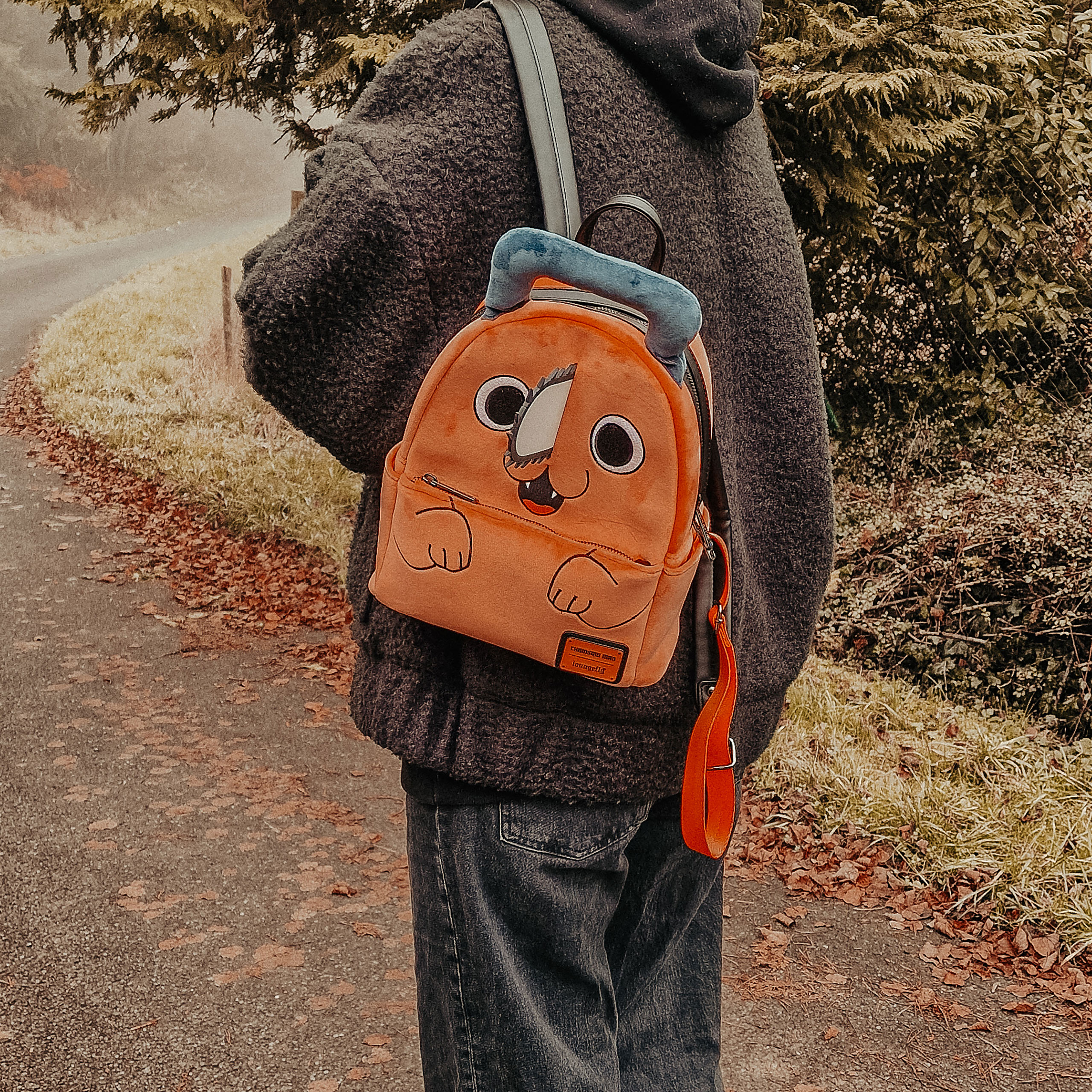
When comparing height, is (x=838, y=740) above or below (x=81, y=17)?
below

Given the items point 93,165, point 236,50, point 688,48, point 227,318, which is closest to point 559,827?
point 688,48

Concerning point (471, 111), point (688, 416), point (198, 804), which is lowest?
point (198, 804)

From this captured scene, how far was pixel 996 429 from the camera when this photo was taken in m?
6.56

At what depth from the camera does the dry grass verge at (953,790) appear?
3.41m

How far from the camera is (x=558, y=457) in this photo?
3.62 ft

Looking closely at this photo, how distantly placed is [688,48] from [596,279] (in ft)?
1.13

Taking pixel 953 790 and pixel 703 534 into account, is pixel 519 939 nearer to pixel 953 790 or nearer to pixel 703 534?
pixel 703 534

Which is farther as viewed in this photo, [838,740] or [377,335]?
[838,740]

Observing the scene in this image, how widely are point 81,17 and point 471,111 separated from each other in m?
6.06

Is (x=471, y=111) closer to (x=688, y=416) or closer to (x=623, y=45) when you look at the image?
(x=623, y=45)

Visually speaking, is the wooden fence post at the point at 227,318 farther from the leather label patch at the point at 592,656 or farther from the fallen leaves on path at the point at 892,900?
the leather label patch at the point at 592,656

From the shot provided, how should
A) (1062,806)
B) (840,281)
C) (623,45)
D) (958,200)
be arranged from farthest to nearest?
(840,281) < (958,200) < (1062,806) < (623,45)

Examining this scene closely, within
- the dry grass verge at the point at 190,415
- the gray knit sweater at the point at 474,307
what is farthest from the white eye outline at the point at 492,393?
the dry grass verge at the point at 190,415

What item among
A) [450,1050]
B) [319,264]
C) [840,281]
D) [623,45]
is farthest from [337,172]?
[840,281]
